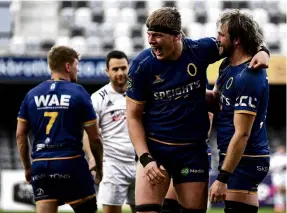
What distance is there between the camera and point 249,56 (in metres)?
6.68

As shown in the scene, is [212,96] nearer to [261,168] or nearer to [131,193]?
[261,168]

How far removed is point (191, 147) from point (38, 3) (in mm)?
18814

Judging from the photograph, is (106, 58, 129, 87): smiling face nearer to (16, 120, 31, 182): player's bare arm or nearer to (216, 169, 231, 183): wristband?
(16, 120, 31, 182): player's bare arm

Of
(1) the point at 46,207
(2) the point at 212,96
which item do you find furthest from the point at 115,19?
(2) the point at 212,96

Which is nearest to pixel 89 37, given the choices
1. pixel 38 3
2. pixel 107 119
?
pixel 38 3

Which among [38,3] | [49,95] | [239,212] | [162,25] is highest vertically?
[38,3]

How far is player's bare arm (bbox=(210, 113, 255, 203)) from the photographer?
6.24 meters

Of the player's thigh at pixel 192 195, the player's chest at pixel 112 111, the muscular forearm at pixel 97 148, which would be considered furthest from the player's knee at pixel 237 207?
the player's chest at pixel 112 111

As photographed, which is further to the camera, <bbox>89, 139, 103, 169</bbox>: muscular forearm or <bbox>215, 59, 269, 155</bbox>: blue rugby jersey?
<bbox>89, 139, 103, 169</bbox>: muscular forearm

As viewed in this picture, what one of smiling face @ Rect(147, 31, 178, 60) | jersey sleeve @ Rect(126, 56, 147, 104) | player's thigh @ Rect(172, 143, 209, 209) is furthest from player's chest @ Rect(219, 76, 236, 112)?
jersey sleeve @ Rect(126, 56, 147, 104)

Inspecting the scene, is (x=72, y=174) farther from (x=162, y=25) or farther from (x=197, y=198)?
(x=162, y=25)

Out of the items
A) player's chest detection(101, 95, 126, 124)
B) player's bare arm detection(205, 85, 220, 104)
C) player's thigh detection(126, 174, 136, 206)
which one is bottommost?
player's thigh detection(126, 174, 136, 206)

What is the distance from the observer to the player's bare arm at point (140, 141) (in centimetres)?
631

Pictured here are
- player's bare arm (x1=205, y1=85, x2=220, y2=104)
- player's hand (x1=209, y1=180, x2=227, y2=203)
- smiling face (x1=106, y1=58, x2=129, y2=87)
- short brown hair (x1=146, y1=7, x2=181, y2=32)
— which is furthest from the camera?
smiling face (x1=106, y1=58, x2=129, y2=87)
